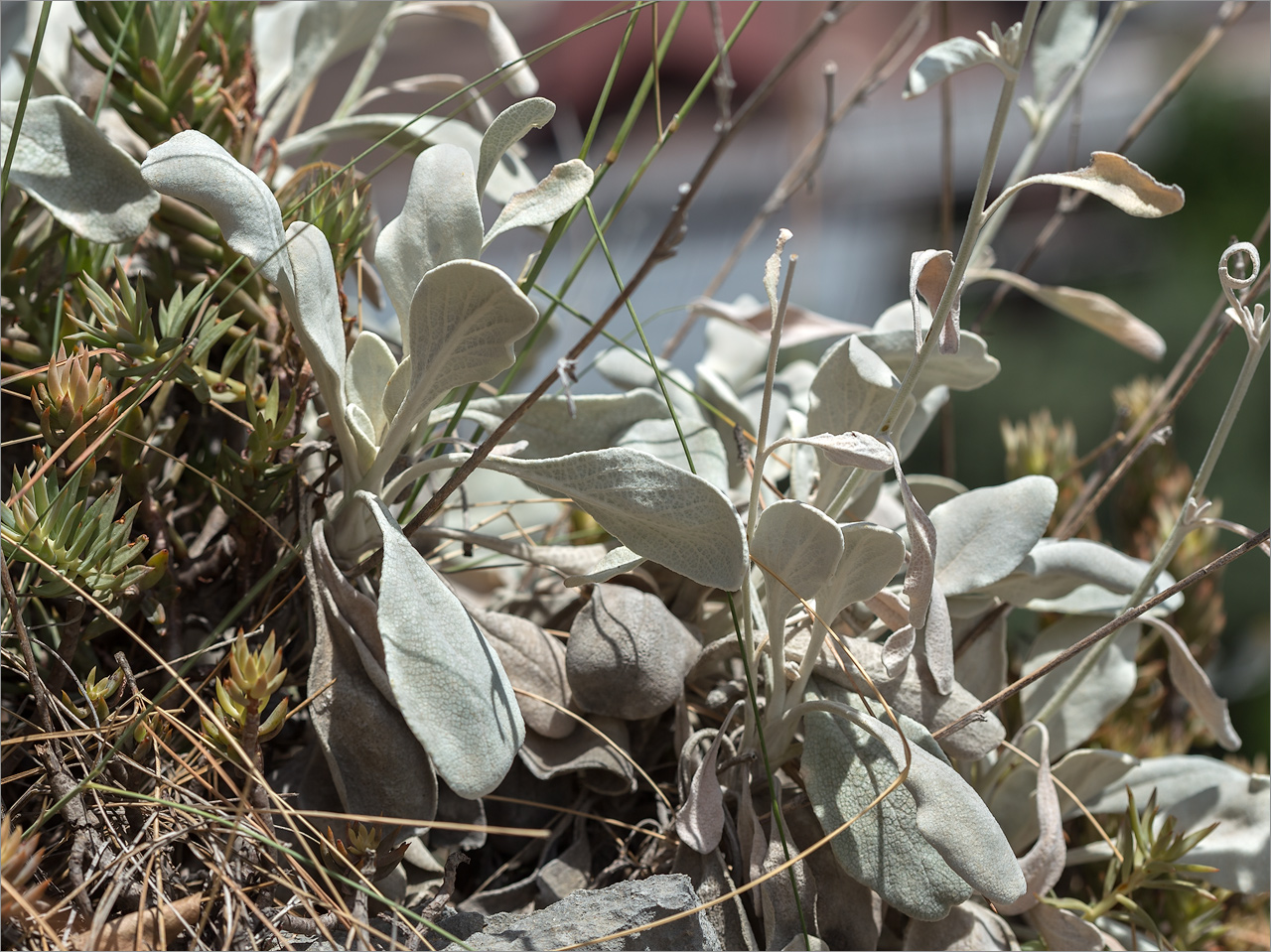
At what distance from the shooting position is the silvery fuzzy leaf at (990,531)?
500 millimetres

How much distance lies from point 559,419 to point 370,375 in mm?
103

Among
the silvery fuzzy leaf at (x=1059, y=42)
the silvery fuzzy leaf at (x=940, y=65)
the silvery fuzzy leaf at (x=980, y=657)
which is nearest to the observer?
the silvery fuzzy leaf at (x=940, y=65)

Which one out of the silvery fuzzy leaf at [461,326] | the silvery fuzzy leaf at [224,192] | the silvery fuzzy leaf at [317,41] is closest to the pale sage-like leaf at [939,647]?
the silvery fuzzy leaf at [461,326]

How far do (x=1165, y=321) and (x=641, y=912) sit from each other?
216cm

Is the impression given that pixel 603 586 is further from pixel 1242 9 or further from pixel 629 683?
pixel 1242 9

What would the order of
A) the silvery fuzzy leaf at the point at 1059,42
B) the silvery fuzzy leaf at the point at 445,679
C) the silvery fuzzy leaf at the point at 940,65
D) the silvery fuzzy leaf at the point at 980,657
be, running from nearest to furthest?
the silvery fuzzy leaf at the point at 445,679, the silvery fuzzy leaf at the point at 940,65, the silvery fuzzy leaf at the point at 980,657, the silvery fuzzy leaf at the point at 1059,42

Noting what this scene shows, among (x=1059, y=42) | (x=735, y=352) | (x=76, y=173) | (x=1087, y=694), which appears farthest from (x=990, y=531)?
(x=76, y=173)

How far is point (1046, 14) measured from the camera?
0.70m

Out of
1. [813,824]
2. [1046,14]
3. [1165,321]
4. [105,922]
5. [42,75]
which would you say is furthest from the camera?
[1165,321]

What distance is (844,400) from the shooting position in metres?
0.48

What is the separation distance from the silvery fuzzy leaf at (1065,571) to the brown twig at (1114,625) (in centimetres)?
8

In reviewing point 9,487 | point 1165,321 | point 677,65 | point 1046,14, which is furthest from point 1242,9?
point 677,65

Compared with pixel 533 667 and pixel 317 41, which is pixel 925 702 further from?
pixel 317 41

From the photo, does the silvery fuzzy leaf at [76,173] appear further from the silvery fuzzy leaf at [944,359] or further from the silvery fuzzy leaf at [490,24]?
the silvery fuzzy leaf at [944,359]
